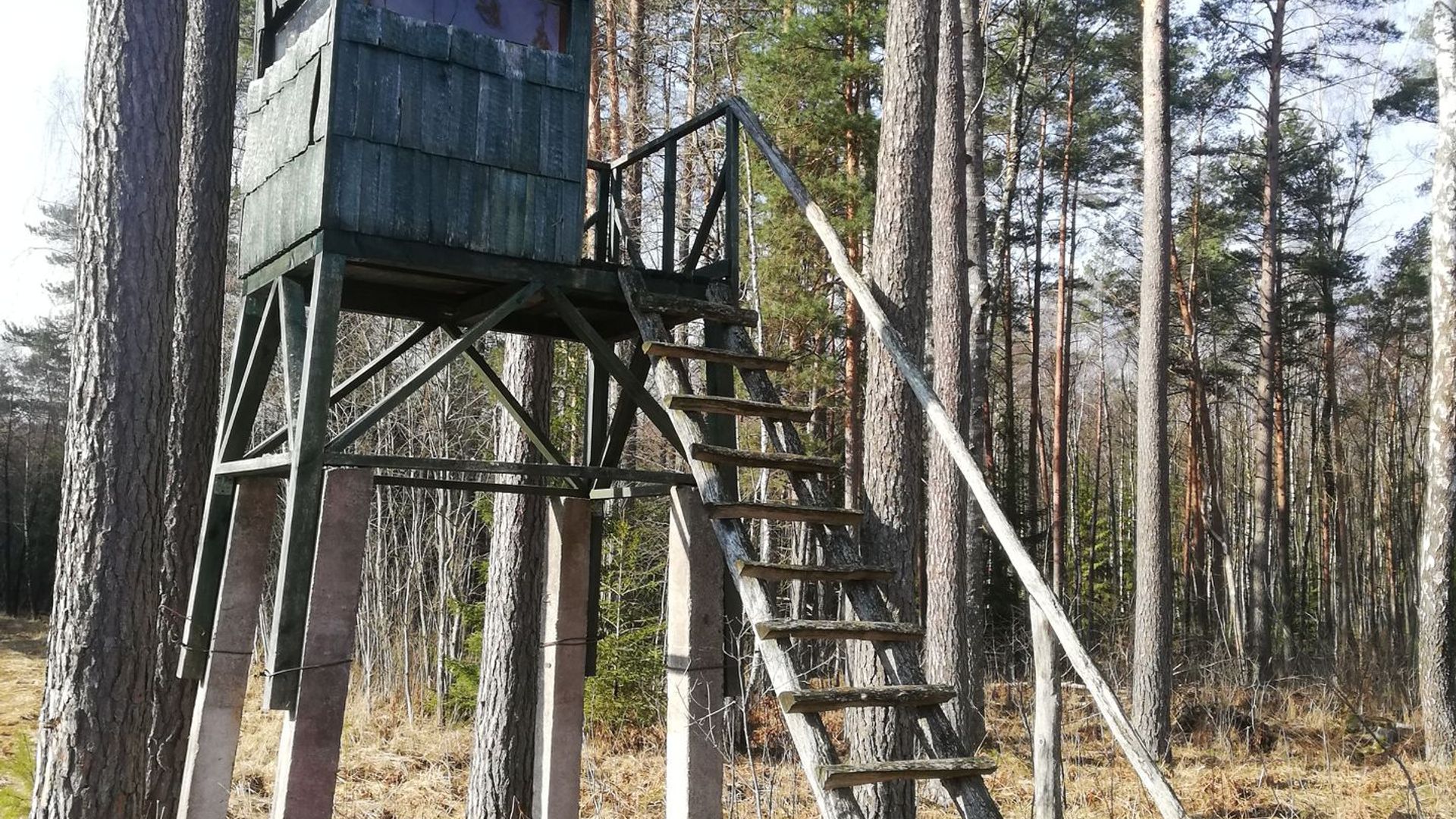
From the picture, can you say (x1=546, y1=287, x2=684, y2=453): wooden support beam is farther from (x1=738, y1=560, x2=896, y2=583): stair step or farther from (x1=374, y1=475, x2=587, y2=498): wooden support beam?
(x1=738, y1=560, x2=896, y2=583): stair step

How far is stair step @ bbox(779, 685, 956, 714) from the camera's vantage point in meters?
4.42

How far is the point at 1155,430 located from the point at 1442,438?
2.97 meters

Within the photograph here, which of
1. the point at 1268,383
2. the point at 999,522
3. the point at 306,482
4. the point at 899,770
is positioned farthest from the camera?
the point at 1268,383

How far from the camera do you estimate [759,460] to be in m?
5.33

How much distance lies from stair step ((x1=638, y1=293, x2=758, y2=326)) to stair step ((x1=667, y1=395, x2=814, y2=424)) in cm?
64

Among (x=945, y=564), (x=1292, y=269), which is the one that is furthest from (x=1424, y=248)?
(x=945, y=564)

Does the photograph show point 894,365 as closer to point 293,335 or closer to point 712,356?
point 712,356

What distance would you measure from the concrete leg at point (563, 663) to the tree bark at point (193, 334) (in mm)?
2348

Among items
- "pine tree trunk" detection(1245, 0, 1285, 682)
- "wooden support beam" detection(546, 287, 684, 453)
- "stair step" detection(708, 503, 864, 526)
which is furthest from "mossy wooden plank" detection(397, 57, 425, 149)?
"pine tree trunk" detection(1245, 0, 1285, 682)

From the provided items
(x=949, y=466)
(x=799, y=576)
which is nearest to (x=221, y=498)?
(x=799, y=576)

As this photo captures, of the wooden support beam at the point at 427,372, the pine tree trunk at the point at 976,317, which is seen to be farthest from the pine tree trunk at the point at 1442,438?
the wooden support beam at the point at 427,372

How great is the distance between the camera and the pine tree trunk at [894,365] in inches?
254

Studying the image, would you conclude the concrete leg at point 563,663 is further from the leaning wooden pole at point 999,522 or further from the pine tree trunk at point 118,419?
the pine tree trunk at point 118,419

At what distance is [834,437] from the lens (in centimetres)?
1942
